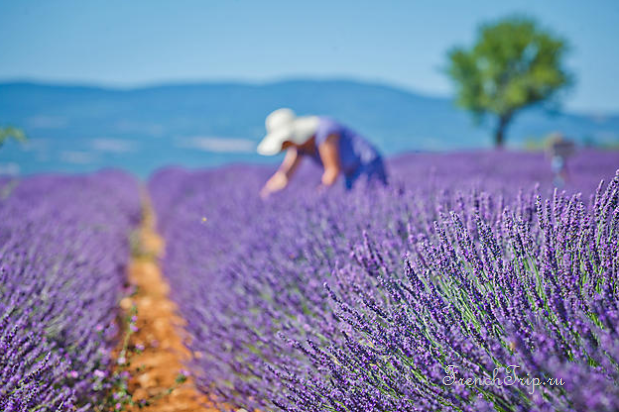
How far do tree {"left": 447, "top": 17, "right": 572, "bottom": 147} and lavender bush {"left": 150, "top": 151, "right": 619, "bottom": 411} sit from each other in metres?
18.4

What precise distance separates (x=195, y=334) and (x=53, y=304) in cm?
66

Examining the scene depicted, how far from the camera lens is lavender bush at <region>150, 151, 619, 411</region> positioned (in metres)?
0.78

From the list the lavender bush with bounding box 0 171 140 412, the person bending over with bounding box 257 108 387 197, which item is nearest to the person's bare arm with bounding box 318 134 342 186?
the person bending over with bounding box 257 108 387 197

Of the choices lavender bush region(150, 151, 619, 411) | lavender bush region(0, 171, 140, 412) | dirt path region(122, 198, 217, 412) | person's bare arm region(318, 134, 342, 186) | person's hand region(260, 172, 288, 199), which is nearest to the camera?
lavender bush region(150, 151, 619, 411)

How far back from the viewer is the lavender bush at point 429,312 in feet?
2.57

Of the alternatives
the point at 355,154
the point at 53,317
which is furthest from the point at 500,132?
the point at 53,317

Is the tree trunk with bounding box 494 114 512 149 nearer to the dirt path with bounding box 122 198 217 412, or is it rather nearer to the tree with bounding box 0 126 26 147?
the dirt path with bounding box 122 198 217 412

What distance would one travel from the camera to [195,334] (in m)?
2.10

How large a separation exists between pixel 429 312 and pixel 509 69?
20.4 m

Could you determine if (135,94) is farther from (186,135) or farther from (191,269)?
(191,269)

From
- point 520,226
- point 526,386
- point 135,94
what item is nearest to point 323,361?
point 526,386

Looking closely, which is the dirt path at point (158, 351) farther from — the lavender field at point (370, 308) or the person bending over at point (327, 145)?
the person bending over at point (327, 145)

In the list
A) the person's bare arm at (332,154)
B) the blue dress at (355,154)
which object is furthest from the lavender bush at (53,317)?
the blue dress at (355,154)

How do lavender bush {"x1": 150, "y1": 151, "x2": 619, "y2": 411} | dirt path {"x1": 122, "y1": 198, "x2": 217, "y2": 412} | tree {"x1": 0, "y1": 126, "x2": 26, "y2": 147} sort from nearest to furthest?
lavender bush {"x1": 150, "y1": 151, "x2": 619, "y2": 411} → dirt path {"x1": 122, "y1": 198, "x2": 217, "y2": 412} → tree {"x1": 0, "y1": 126, "x2": 26, "y2": 147}
